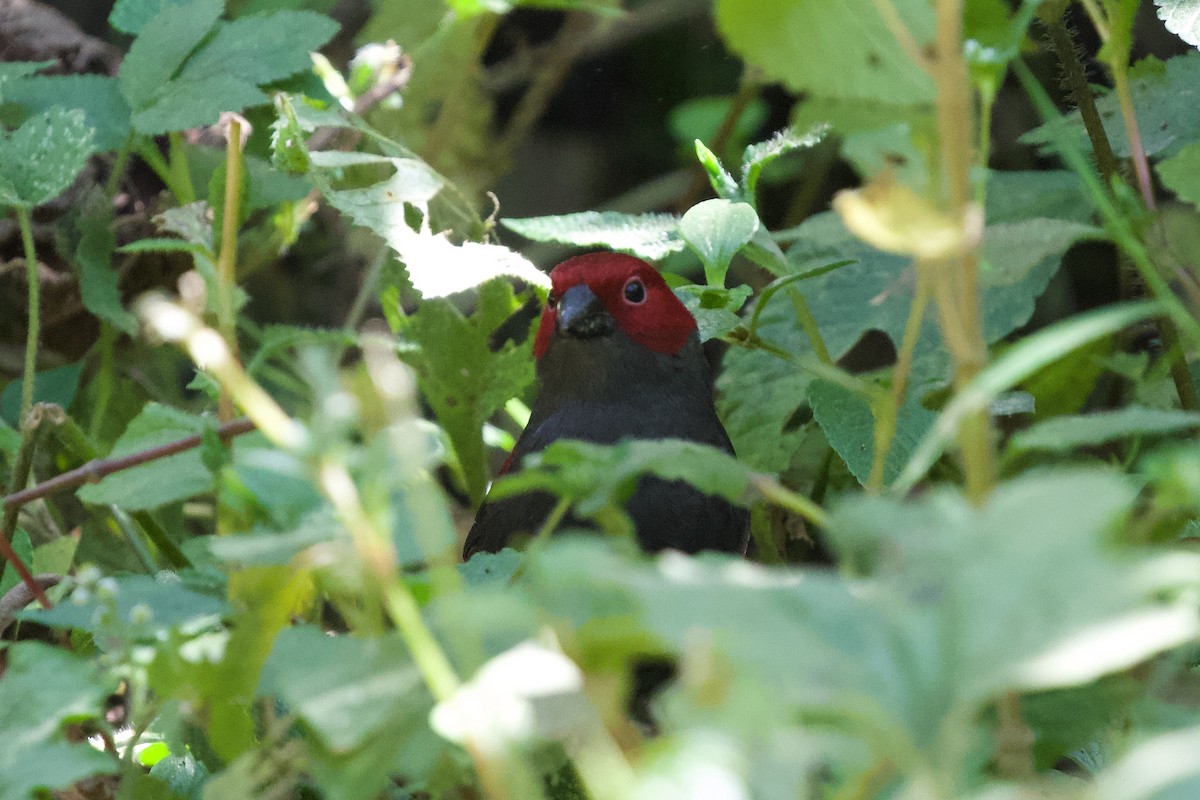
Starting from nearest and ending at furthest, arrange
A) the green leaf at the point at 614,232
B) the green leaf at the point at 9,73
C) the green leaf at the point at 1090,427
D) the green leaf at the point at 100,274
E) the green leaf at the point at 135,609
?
the green leaf at the point at 1090,427, the green leaf at the point at 135,609, the green leaf at the point at 614,232, the green leaf at the point at 9,73, the green leaf at the point at 100,274

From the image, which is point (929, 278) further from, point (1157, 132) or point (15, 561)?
point (1157, 132)

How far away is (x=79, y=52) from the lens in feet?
5.45

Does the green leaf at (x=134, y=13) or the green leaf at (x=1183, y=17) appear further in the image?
the green leaf at (x=134, y=13)

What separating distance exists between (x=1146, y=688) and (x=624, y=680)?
0.27m

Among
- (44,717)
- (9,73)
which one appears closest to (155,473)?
(44,717)

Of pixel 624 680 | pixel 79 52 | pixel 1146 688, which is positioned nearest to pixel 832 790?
pixel 624 680

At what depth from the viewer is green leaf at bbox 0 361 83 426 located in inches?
57.9

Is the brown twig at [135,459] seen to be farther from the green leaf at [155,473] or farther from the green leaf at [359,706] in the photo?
the green leaf at [359,706]

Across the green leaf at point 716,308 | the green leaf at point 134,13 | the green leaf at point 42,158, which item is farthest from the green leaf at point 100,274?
the green leaf at point 716,308

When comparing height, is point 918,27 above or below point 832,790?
above

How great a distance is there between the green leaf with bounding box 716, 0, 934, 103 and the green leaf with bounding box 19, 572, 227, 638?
0.39 meters

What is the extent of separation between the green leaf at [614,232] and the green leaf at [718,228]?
7cm

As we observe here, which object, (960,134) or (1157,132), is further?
(1157,132)

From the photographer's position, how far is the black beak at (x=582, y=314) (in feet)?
4.94
